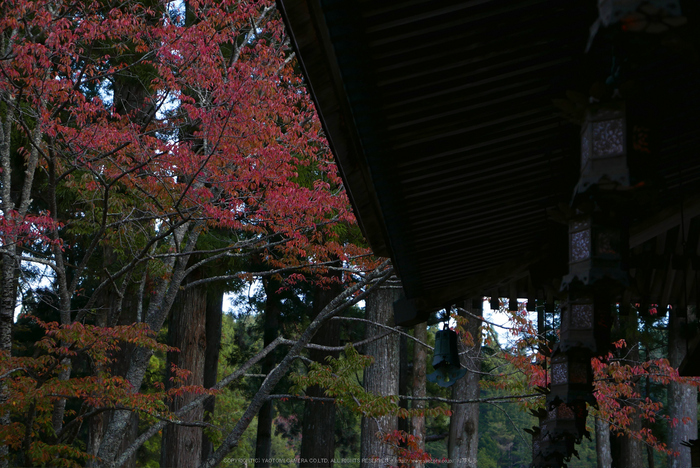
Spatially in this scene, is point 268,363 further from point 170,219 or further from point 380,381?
point 170,219

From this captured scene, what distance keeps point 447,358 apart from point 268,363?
12342 millimetres

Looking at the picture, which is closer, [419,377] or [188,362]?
[188,362]

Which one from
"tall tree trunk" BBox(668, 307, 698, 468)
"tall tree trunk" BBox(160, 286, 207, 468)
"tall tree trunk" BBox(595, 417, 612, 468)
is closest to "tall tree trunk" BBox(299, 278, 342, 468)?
"tall tree trunk" BBox(160, 286, 207, 468)

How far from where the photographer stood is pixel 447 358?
6625 millimetres

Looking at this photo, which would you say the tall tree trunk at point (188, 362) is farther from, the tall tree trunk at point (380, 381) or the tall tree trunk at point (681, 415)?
the tall tree trunk at point (681, 415)

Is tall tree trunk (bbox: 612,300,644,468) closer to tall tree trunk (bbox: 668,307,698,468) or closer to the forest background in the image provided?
tall tree trunk (bbox: 668,307,698,468)

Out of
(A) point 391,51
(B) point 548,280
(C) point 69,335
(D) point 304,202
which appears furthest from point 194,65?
(A) point 391,51

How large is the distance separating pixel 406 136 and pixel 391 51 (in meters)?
0.60

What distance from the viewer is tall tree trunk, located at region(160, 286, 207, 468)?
13148mm

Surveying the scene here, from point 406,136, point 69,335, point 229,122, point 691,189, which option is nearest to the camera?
point 406,136

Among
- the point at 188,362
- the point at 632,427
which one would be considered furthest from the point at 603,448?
the point at 188,362

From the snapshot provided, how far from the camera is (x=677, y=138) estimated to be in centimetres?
368

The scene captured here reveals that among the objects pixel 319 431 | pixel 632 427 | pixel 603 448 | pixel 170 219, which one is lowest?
pixel 603 448

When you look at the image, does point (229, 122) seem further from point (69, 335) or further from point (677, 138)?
point (677, 138)
